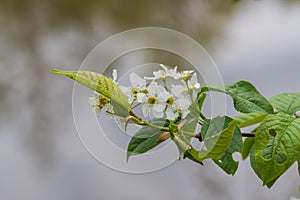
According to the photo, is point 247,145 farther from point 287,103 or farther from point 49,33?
point 49,33

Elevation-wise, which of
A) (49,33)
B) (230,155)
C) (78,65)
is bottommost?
(230,155)

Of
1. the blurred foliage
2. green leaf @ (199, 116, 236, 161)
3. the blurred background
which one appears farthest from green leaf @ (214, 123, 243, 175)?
the blurred foliage

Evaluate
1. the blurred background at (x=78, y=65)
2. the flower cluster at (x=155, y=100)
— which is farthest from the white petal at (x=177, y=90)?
the blurred background at (x=78, y=65)

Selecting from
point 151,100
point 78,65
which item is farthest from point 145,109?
point 78,65

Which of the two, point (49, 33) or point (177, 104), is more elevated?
point (49, 33)

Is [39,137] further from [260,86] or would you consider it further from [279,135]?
[279,135]

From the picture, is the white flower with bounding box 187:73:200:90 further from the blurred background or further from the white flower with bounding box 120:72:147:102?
the blurred background

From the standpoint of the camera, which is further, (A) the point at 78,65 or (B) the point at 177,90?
(A) the point at 78,65
